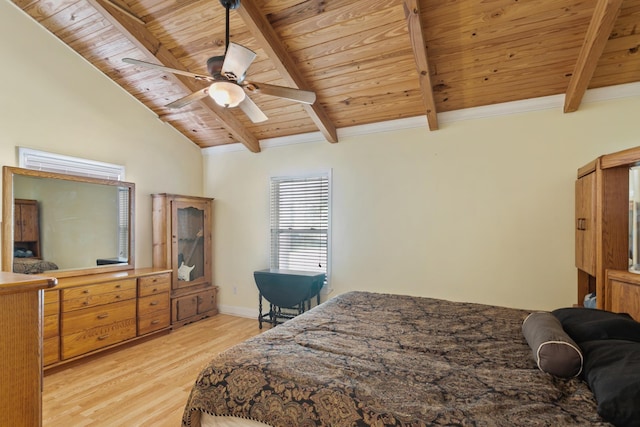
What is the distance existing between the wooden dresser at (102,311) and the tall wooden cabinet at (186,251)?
270mm

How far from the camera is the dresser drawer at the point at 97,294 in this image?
113 inches

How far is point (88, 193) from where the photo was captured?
339 centimetres

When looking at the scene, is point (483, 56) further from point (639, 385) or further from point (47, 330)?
point (47, 330)

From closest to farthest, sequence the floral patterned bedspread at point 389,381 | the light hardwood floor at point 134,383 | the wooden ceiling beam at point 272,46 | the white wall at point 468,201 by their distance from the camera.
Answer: the floral patterned bedspread at point 389,381
the light hardwood floor at point 134,383
the wooden ceiling beam at point 272,46
the white wall at point 468,201

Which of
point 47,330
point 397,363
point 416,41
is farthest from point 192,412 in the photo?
point 416,41

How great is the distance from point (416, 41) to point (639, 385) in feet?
7.56

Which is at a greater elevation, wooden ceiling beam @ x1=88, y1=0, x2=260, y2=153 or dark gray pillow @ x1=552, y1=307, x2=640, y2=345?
wooden ceiling beam @ x1=88, y1=0, x2=260, y2=153

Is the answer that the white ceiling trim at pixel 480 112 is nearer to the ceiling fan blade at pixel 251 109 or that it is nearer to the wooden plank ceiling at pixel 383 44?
the wooden plank ceiling at pixel 383 44

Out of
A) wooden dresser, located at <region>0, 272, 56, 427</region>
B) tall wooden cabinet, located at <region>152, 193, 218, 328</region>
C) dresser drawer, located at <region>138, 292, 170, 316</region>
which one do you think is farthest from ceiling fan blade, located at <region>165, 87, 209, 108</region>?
dresser drawer, located at <region>138, 292, 170, 316</region>

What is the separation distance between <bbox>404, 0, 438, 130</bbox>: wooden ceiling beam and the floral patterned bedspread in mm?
1982

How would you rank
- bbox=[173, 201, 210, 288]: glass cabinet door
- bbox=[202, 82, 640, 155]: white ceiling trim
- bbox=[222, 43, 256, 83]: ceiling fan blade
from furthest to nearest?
1. bbox=[173, 201, 210, 288]: glass cabinet door
2. bbox=[202, 82, 640, 155]: white ceiling trim
3. bbox=[222, 43, 256, 83]: ceiling fan blade

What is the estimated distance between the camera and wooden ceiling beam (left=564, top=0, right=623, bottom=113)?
2062mm

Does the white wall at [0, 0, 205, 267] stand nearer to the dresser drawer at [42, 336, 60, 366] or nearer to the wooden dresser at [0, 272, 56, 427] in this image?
the dresser drawer at [42, 336, 60, 366]

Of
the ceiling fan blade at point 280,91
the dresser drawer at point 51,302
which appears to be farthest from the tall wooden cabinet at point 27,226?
the ceiling fan blade at point 280,91
